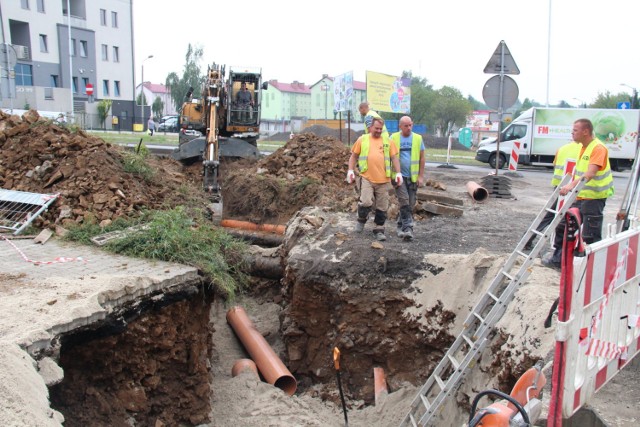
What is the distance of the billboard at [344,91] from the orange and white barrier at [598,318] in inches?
717

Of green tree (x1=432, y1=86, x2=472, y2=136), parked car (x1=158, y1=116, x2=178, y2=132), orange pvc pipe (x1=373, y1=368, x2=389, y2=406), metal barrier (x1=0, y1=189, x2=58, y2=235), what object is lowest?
orange pvc pipe (x1=373, y1=368, x2=389, y2=406)

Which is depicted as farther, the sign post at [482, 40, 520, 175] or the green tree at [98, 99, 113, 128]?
the green tree at [98, 99, 113, 128]

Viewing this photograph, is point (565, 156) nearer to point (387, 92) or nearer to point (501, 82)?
point (501, 82)

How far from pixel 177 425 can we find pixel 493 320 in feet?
11.3

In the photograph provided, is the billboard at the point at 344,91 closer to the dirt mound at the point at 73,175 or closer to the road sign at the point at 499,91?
the road sign at the point at 499,91

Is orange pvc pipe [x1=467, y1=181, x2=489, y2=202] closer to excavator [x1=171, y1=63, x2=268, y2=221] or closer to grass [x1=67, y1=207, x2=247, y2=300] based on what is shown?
grass [x1=67, y1=207, x2=247, y2=300]

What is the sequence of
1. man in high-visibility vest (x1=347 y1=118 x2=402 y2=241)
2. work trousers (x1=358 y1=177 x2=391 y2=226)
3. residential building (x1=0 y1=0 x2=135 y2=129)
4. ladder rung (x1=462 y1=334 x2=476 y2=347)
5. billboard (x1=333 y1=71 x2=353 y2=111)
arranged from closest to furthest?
ladder rung (x1=462 y1=334 x2=476 y2=347), man in high-visibility vest (x1=347 y1=118 x2=402 y2=241), work trousers (x1=358 y1=177 x2=391 y2=226), billboard (x1=333 y1=71 x2=353 y2=111), residential building (x1=0 y1=0 x2=135 y2=129)

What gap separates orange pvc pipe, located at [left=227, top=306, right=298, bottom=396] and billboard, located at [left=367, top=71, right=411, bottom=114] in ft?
55.9

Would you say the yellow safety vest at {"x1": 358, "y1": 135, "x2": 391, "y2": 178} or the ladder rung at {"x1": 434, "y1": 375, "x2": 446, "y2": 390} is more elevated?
the yellow safety vest at {"x1": 358, "y1": 135, "x2": 391, "y2": 178}

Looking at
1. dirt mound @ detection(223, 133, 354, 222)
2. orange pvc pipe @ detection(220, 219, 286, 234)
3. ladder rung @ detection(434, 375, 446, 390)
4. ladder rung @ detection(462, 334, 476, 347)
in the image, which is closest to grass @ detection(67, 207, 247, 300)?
ladder rung @ detection(434, 375, 446, 390)

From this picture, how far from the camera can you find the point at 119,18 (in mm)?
50562

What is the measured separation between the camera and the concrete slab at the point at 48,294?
11.7 feet

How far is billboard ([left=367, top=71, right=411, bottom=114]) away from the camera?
23.8 meters

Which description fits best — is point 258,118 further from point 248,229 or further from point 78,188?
point 78,188
